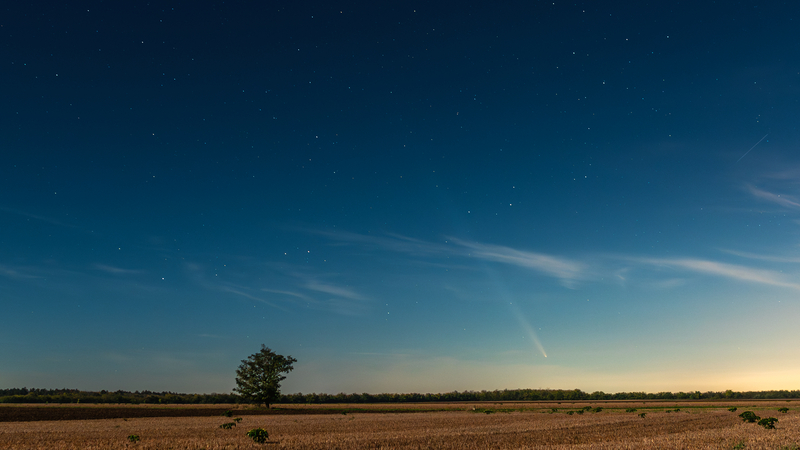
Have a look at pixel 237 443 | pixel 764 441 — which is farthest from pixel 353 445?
pixel 764 441

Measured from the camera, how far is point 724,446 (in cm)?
2689

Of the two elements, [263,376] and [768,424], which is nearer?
[768,424]

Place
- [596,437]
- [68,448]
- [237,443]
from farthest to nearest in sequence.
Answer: [596,437], [237,443], [68,448]

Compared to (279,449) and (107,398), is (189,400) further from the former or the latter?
(279,449)

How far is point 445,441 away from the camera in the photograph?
32750 millimetres

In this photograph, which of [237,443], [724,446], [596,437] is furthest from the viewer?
[596,437]

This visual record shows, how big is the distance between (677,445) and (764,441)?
6593mm

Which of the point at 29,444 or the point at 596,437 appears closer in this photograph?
the point at 29,444

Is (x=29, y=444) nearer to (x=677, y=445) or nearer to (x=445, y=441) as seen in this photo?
(x=445, y=441)

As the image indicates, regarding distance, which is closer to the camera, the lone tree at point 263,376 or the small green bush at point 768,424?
the small green bush at point 768,424

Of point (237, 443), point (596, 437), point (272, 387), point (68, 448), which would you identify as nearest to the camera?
point (68, 448)

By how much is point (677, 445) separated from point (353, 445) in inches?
766

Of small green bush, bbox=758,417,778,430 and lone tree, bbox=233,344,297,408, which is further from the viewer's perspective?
lone tree, bbox=233,344,297,408

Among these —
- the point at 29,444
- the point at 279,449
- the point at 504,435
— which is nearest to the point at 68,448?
the point at 29,444
